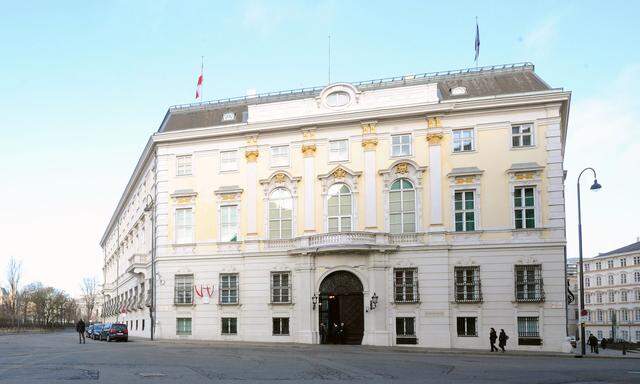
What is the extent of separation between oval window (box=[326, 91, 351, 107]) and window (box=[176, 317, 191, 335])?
17788 millimetres

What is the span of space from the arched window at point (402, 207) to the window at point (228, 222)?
11.0 meters

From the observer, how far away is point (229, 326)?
48.3 meters

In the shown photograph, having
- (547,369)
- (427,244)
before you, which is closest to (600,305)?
(427,244)

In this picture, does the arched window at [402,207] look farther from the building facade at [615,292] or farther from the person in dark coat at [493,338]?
the building facade at [615,292]

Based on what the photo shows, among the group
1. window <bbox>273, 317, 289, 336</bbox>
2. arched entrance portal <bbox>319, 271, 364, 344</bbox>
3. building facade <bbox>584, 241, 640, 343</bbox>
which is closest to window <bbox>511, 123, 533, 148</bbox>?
arched entrance portal <bbox>319, 271, 364, 344</bbox>

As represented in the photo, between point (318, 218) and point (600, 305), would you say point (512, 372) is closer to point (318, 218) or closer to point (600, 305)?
point (318, 218)

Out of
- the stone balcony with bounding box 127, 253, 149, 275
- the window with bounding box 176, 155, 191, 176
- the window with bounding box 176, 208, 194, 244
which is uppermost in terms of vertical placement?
the window with bounding box 176, 155, 191, 176

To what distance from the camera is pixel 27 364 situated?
27.0m

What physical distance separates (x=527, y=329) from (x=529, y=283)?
2.72m

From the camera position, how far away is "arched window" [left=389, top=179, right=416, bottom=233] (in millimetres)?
45625

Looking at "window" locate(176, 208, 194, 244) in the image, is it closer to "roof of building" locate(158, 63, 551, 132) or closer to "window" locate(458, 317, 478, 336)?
"roof of building" locate(158, 63, 551, 132)

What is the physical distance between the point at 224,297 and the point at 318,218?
853 cm

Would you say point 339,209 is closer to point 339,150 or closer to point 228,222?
point 339,150

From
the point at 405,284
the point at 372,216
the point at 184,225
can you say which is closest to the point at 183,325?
the point at 184,225
